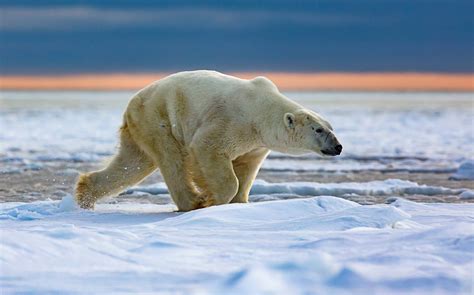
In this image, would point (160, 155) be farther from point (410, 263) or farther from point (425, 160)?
point (425, 160)

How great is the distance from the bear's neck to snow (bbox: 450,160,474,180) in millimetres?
4073

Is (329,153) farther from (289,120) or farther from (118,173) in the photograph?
(118,173)

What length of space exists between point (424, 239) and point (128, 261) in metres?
1.42

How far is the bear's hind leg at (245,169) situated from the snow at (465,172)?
3.93 m

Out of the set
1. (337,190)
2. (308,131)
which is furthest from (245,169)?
(337,190)

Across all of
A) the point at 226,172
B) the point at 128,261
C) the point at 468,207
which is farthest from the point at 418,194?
the point at 128,261

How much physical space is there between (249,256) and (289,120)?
8.27ft

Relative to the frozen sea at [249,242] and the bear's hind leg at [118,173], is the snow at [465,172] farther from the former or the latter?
the bear's hind leg at [118,173]

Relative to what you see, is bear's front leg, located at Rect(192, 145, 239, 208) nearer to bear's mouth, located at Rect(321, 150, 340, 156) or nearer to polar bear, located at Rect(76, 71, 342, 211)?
polar bear, located at Rect(76, 71, 342, 211)

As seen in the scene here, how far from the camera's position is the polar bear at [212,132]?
5879mm

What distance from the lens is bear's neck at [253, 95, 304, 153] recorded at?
19.4 ft

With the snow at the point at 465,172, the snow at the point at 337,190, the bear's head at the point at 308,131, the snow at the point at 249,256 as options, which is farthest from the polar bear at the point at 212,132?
the snow at the point at 465,172

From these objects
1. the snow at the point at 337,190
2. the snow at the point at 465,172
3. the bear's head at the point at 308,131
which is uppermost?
the bear's head at the point at 308,131

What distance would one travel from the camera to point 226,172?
588 centimetres
